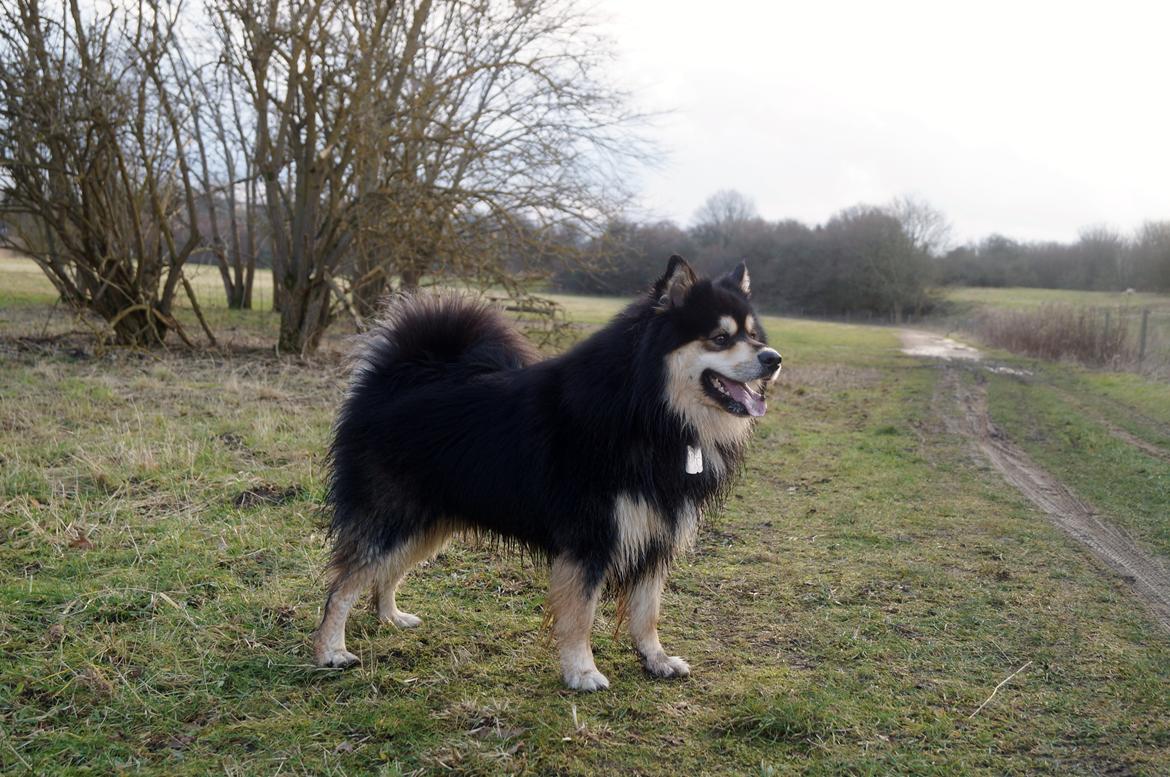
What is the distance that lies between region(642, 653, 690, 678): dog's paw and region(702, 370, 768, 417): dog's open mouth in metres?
1.25

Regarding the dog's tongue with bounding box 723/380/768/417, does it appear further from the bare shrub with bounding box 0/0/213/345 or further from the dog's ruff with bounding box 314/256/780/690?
the bare shrub with bounding box 0/0/213/345

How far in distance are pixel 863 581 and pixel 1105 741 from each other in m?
2.00

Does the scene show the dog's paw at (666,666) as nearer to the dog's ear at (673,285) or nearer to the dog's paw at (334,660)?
the dog's paw at (334,660)

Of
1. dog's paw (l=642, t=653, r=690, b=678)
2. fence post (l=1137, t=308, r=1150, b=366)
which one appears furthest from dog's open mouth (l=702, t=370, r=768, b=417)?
fence post (l=1137, t=308, r=1150, b=366)

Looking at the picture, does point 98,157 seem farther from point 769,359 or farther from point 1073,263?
point 1073,263

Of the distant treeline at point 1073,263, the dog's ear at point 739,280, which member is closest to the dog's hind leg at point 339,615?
the dog's ear at point 739,280

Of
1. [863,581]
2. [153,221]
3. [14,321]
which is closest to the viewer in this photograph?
[863,581]

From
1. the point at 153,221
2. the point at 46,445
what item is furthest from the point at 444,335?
the point at 153,221

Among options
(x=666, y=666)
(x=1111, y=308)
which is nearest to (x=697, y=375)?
(x=666, y=666)

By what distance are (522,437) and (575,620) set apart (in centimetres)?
88

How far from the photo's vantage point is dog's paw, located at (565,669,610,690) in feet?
12.7

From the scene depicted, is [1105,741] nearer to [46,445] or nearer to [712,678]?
[712,678]

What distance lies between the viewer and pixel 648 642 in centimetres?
411

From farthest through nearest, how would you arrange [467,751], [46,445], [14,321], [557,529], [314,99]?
[14,321] → [314,99] → [46,445] → [557,529] → [467,751]
